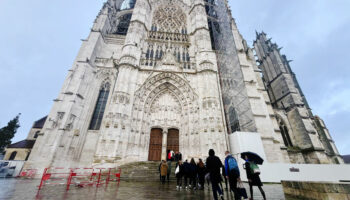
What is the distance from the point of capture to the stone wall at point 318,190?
9.50ft

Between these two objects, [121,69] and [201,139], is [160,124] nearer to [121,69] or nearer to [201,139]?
[201,139]

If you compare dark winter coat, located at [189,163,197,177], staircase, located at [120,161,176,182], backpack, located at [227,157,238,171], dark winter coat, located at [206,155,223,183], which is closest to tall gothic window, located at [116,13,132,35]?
staircase, located at [120,161,176,182]

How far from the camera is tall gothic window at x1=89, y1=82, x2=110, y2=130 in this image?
38.3 feet

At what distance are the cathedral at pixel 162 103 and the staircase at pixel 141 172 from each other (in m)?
1.17

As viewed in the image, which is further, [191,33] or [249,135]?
[191,33]

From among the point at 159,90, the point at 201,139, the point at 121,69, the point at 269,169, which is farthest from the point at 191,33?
the point at 269,169

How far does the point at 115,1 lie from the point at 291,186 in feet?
80.0

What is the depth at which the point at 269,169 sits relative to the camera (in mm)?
7848

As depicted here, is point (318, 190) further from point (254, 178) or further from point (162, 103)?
point (162, 103)

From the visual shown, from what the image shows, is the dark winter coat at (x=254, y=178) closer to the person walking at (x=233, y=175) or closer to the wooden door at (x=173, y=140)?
the person walking at (x=233, y=175)

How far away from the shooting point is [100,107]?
12.4 meters

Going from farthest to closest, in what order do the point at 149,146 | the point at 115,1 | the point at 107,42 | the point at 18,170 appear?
the point at 115,1 < the point at 107,42 < the point at 149,146 < the point at 18,170

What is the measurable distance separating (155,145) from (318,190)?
965 cm

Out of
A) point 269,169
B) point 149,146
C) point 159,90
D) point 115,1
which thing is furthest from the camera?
point 115,1
